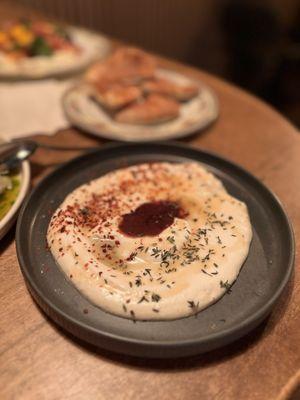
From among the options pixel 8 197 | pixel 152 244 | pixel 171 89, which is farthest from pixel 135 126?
pixel 152 244

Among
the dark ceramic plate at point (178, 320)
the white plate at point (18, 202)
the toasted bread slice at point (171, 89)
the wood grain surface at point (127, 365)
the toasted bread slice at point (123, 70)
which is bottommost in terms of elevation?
the wood grain surface at point (127, 365)

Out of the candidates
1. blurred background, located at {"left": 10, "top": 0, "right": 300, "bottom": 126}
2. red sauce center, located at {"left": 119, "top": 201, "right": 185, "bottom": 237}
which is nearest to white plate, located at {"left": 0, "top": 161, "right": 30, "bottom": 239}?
red sauce center, located at {"left": 119, "top": 201, "right": 185, "bottom": 237}

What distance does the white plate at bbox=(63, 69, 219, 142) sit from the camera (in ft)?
5.28

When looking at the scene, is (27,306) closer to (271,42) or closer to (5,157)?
(5,157)

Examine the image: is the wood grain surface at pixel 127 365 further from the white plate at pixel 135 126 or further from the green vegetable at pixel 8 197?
the white plate at pixel 135 126

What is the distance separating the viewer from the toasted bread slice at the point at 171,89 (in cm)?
184

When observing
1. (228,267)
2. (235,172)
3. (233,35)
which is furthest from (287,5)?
(228,267)

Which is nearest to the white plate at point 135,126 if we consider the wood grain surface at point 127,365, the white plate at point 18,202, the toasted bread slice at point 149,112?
the toasted bread slice at point 149,112

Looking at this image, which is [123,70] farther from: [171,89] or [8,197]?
[8,197]

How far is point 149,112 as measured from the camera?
1689 mm

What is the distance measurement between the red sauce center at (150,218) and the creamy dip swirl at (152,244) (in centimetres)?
1

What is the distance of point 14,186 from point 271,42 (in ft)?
11.1

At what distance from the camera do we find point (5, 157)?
1319 millimetres

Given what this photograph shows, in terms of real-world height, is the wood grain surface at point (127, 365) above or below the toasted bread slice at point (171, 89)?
below
